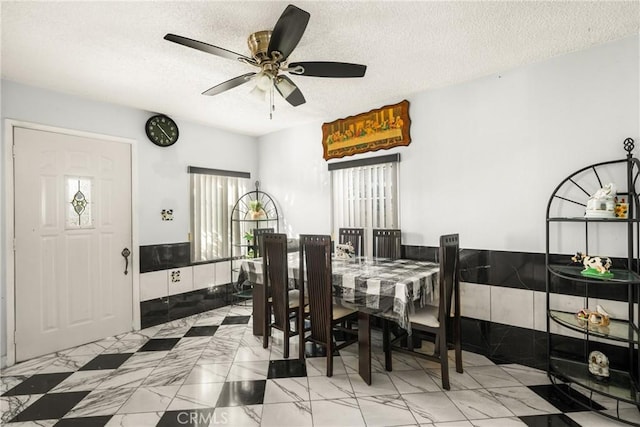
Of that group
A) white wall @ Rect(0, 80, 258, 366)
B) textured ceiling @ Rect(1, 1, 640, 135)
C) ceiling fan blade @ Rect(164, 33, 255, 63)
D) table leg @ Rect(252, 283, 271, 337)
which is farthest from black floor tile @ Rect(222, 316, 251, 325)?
ceiling fan blade @ Rect(164, 33, 255, 63)

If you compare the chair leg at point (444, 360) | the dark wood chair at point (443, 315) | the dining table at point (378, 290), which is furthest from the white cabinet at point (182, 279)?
the chair leg at point (444, 360)

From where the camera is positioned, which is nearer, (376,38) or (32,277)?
(376,38)

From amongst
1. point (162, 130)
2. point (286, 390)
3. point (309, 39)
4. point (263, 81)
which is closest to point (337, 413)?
point (286, 390)

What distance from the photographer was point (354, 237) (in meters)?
3.67

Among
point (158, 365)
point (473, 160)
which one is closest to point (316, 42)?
point (473, 160)

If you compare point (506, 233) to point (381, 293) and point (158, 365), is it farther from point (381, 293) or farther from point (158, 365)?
point (158, 365)

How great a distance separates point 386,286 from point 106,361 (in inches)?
102

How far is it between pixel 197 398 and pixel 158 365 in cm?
73

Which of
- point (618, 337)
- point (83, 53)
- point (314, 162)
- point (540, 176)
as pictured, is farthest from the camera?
point (314, 162)

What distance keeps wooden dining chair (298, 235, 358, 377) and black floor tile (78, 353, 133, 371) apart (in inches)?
65.1

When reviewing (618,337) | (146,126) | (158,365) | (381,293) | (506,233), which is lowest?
(158,365)

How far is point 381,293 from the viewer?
2266mm

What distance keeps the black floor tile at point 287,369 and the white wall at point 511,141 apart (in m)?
1.67

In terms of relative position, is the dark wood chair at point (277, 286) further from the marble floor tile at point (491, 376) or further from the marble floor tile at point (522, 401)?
the marble floor tile at point (522, 401)
